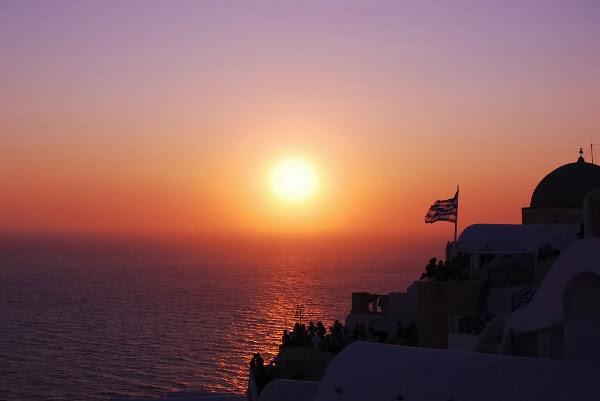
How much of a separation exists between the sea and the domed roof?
69.5 feet

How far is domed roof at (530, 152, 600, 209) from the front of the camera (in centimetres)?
3200

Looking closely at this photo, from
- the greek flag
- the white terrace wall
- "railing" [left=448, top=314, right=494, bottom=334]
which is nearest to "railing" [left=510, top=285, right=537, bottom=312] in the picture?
"railing" [left=448, top=314, right=494, bottom=334]

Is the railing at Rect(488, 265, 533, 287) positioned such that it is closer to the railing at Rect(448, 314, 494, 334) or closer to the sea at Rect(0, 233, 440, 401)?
the railing at Rect(448, 314, 494, 334)

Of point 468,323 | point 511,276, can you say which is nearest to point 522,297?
point 468,323

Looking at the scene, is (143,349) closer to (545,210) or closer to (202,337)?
(202,337)

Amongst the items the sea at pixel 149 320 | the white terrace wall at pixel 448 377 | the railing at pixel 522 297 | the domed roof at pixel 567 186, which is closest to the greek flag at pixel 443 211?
the domed roof at pixel 567 186

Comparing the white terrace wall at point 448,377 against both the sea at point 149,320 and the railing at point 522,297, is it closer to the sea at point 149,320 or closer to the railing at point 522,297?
the railing at point 522,297

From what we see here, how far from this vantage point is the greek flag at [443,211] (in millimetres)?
29109

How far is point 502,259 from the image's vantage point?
26.3 m

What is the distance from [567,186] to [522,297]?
1474cm

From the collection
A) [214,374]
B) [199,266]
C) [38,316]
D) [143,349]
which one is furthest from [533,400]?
[199,266]

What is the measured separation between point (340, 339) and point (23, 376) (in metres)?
29.9

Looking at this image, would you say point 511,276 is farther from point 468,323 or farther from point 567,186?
point 567,186

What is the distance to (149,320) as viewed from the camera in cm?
7712
